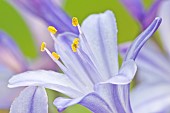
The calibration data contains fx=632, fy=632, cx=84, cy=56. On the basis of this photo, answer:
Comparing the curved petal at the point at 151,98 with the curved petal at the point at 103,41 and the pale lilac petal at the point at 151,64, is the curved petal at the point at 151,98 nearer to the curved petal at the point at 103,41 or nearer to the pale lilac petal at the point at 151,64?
the pale lilac petal at the point at 151,64

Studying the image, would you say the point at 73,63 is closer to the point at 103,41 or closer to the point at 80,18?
the point at 103,41

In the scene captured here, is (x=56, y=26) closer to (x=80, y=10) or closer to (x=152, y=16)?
(x=152, y=16)

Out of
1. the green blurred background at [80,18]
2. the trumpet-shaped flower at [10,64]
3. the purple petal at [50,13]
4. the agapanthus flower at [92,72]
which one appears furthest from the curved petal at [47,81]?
the green blurred background at [80,18]

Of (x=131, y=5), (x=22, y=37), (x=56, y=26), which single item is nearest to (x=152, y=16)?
(x=131, y=5)

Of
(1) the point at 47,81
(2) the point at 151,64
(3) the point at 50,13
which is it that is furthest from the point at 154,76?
(1) the point at 47,81

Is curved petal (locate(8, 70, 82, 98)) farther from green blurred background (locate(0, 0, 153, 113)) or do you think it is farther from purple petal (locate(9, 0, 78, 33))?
green blurred background (locate(0, 0, 153, 113))

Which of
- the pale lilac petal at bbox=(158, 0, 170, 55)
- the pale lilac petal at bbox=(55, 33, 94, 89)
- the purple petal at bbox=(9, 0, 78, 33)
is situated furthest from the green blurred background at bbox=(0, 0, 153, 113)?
the pale lilac petal at bbox=(55, 33, 94, 89)

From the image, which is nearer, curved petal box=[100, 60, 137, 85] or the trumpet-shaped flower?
curved petal box=[100, 60, 137, 85]
